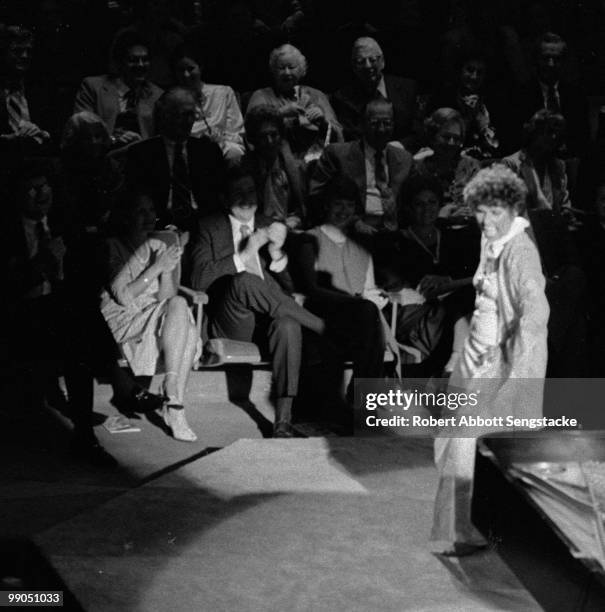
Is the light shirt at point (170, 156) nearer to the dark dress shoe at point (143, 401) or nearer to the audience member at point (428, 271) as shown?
the audience member at point (428, 271)

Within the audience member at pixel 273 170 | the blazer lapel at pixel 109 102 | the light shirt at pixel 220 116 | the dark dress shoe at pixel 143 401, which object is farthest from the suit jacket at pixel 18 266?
the light shirt at pixel 220 116

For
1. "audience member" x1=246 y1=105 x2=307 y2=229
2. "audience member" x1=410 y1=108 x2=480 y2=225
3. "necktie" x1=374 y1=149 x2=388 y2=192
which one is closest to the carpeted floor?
"audience member" x1=246 y1=105 x2=307 y2=229

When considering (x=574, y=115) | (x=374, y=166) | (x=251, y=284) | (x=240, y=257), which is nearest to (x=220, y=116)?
(x=374, y=166)

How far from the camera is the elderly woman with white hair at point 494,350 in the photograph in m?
5.24

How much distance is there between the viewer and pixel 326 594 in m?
4.80

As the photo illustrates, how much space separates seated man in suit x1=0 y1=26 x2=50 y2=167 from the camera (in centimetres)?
835

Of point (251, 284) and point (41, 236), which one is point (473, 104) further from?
point (41, 236)

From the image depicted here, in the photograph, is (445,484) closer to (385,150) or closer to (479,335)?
(479,335)

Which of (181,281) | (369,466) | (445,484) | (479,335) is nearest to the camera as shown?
(445,484)

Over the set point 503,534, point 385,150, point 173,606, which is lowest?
point 173,606

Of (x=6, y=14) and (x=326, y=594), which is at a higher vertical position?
(x=6, y=14)

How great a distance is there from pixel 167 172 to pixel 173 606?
156 inches

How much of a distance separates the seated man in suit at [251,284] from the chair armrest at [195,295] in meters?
0.12

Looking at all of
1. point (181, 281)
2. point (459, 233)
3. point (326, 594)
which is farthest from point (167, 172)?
point (326, 594)
